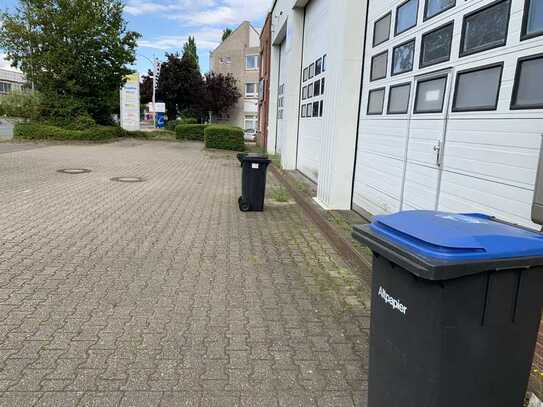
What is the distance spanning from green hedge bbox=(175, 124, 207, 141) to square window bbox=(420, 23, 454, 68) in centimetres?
2505

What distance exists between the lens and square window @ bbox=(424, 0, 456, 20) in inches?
183

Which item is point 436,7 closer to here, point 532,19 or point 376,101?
point 532,19

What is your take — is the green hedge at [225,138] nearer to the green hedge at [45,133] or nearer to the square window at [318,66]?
the green hedge at [45,133]

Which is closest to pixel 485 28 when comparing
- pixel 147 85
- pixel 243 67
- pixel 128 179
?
pixel 128 179

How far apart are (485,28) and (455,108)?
79 cm

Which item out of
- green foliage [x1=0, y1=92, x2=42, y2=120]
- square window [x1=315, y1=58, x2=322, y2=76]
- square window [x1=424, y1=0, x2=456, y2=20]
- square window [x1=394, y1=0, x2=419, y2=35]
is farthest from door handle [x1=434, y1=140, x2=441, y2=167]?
green foliage [x1=0, y1=92, x2=42, y2=120]

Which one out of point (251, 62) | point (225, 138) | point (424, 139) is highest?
point (251, 62)

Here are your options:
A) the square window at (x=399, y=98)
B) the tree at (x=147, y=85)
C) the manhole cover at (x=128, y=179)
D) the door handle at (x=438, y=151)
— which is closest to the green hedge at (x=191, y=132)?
the tree at (x=147, y=85)

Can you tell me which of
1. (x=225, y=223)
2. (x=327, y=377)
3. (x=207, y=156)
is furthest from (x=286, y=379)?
(x=207, y=156)

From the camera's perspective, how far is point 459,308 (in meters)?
1.73

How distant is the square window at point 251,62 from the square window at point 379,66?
42.5m

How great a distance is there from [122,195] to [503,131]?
7.42m

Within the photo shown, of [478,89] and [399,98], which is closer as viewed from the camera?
[478,89]

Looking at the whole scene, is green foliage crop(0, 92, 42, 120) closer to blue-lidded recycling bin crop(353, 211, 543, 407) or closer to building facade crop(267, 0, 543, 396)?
building facade crop(267, 0, 543, 396)
